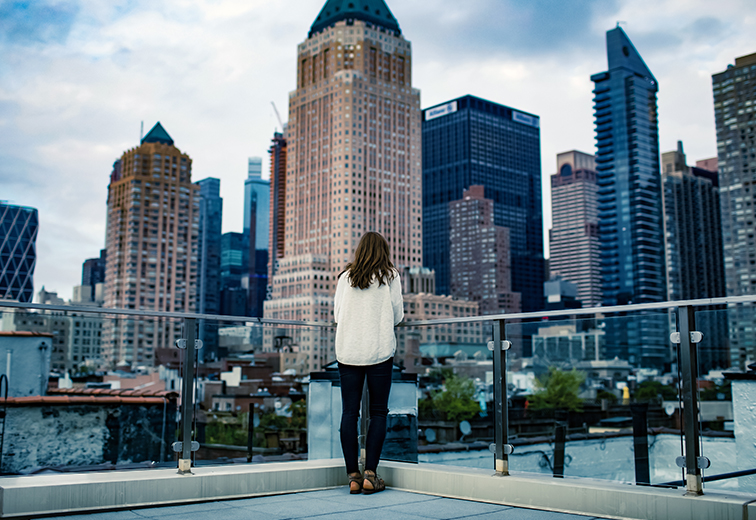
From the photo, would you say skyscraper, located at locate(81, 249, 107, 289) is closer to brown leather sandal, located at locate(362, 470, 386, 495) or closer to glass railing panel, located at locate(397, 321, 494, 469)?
glass railing panel, located at locate(397, 321, 494, 469)

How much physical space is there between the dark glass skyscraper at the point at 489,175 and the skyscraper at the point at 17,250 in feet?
332

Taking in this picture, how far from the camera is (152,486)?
383 cm

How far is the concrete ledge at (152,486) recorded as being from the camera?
11.4 ft

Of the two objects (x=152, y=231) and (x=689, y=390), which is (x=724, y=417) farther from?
(x=152, y=231)

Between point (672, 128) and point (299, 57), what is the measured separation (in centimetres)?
9895

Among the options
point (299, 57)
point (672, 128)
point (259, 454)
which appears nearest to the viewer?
point (259, 454)

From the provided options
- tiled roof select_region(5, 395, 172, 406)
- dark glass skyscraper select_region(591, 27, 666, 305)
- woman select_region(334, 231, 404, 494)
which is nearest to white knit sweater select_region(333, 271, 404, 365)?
woman select_region(334, 231, 404, 494)

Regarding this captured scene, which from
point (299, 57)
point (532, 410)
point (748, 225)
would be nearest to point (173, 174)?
point (299, 57)

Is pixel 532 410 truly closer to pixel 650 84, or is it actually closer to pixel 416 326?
pixel 416 326

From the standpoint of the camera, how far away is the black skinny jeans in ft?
14.1

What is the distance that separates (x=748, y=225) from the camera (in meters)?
142

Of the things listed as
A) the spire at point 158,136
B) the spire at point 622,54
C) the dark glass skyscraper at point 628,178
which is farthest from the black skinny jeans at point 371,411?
the spire at point 158,136

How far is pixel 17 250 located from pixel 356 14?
90646mm

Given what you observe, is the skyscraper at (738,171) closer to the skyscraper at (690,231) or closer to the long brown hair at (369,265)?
the skyscraper at (690,231)
